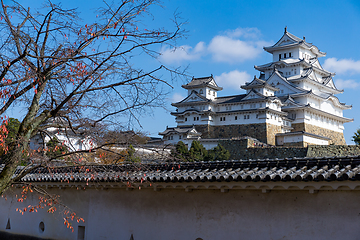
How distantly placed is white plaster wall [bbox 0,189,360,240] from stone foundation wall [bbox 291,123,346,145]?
33421 mm

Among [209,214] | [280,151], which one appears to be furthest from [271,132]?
[209,214]

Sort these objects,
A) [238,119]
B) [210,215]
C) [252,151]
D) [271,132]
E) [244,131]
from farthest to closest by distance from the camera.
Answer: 1. [238,119]
2. [244,131]
3. [271,132]
4. [252,151]
5. [210,215]

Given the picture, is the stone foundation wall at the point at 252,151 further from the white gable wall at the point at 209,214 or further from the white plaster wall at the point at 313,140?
the white gable wall at the point at 209,214

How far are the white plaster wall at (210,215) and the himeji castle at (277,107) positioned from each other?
84.9ft

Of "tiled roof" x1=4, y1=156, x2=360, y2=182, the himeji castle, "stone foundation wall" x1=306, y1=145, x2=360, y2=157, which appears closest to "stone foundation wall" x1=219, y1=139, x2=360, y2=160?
"stone foundation wall" x1=306, y1=145, x2=360, y2=157

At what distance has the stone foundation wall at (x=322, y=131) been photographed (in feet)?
129

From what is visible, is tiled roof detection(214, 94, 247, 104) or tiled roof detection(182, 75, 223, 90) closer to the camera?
tiled roof detection(214, 94, 247, 104)

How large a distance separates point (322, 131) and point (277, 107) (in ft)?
27.6

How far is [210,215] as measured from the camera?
301 inches

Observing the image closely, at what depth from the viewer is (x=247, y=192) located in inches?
283

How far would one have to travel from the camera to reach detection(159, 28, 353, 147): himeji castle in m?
37.4

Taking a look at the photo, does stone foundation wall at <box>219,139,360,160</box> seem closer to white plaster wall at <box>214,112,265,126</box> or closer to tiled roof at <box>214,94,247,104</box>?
white plaster wall at <box>214,112,265,126</box>

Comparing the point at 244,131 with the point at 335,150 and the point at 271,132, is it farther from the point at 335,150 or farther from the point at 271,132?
the point at 335,150

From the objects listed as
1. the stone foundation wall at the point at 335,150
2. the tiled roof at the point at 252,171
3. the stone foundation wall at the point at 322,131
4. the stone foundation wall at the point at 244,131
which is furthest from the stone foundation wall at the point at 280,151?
the tiled roof at the point at 252,171
